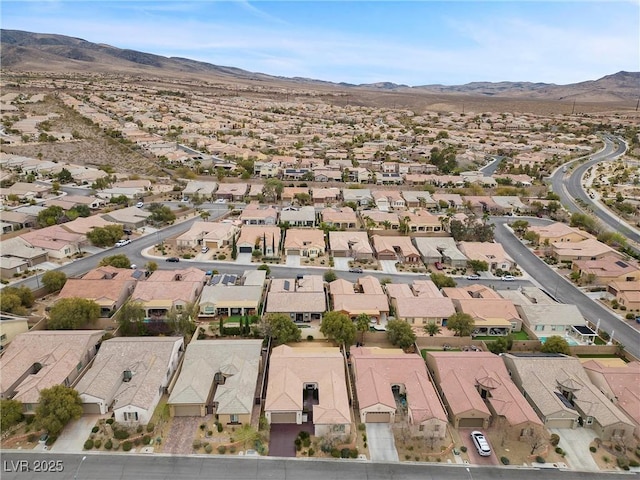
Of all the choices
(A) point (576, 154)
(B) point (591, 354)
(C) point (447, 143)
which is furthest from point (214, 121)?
(B) point (591, 354)

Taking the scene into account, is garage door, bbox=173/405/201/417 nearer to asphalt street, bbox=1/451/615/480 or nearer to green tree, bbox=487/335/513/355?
asphalt street, bbox=1/451/615/480

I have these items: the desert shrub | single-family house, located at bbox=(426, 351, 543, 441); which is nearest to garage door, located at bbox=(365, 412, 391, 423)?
single-family house, located at bbox=(426, 351, 543, 441)

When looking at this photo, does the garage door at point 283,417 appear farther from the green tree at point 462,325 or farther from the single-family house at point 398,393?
the green tree at point 462,325

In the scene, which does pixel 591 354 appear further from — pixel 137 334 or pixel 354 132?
pixel 354 132

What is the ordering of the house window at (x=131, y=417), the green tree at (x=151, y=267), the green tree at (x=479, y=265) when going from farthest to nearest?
the green tree at (x=479, y=265)
the green tree at (x=151, y=267)
the house window at (x=131, y=417)

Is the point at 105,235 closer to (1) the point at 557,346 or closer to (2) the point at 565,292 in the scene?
(1) the point at 557,346

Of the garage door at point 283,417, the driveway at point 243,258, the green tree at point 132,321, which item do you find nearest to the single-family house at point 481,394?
the garage door at point 283,417
